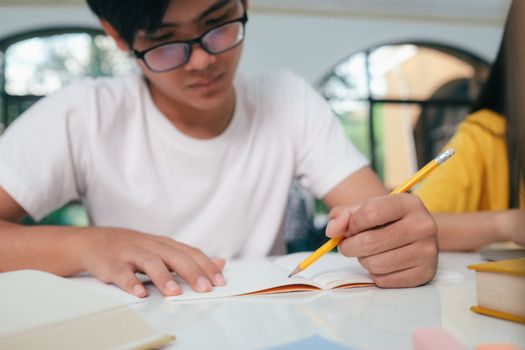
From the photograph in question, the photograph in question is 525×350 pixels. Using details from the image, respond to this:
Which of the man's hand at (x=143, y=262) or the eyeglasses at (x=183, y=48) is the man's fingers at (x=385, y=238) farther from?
the eyeglasses at (x=183, y=48)

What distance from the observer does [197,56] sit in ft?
2.57

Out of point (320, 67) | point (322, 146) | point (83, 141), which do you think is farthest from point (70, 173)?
point (320, 67)

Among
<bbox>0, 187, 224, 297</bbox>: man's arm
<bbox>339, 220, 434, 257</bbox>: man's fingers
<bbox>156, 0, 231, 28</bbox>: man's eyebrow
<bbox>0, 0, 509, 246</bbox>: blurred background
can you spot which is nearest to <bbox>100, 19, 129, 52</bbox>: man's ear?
<bbox>156, 0, 231, 28</bbox>: man's eyebrow

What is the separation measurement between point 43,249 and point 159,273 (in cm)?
22

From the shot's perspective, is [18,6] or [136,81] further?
[18,6]

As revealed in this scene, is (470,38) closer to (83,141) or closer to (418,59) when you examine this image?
(418,59)

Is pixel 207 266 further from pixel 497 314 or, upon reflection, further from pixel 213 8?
pixel 213 8

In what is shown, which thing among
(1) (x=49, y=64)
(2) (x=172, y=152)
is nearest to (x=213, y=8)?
(2) (x=172, y=152)

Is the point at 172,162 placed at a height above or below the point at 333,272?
above

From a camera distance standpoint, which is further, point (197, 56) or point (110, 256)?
point (197, 56)

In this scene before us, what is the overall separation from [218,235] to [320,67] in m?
4.20

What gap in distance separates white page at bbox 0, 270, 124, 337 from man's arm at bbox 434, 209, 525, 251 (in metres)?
0.59

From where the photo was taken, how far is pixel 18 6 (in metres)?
4.38

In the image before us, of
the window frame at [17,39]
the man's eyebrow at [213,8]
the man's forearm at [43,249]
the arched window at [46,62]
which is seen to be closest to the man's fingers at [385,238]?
the man's forearm at [43,249]
